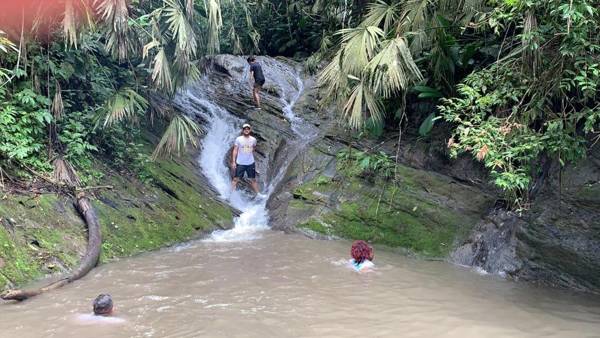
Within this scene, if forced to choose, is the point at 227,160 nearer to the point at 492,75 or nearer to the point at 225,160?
the point at 225,160

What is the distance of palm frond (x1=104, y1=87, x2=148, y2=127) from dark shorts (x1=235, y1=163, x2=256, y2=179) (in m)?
2.87

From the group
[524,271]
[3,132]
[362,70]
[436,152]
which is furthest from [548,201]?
[3,132]

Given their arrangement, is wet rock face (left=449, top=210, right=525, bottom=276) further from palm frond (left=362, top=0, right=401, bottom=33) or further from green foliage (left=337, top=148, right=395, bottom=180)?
palm frond (left=362, top=0, right=401, bottom=33)

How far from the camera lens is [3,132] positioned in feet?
25.7

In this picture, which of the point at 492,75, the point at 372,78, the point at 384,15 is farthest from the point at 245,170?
the point at 492,75

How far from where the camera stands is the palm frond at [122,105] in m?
9.01

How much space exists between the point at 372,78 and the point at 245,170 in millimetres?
4486

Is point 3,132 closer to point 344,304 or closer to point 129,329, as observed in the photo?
point 129,329

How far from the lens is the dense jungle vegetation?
652 cm

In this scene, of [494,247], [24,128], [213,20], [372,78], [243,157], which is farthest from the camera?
[243,157]

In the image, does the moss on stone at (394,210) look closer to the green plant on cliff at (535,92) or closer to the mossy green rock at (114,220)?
the green plant on cliff at (535,92)

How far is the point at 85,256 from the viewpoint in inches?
295

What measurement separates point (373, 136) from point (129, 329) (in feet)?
22.9

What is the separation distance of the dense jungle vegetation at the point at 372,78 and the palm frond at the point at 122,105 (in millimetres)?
25
